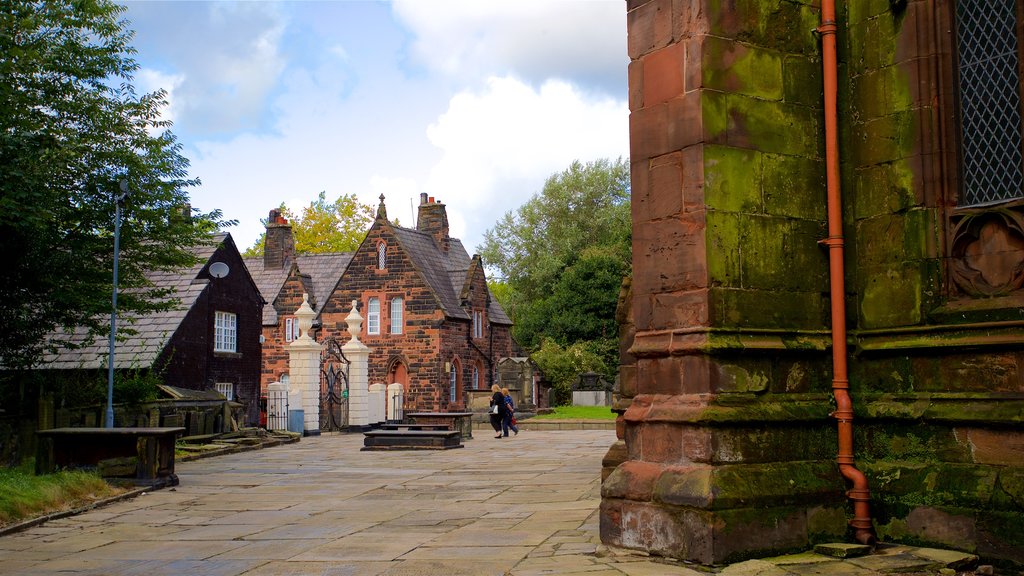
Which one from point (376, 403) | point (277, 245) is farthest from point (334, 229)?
point (376, 403)

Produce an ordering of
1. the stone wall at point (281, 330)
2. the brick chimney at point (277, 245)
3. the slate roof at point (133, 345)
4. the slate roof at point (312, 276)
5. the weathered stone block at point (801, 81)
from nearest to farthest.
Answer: the weathered stone block at point (801, 81), the slate roof at point (133, 345), the stone wall at point (281, 330), the slate roof at point (312, 276), the brick chimney at point (277, 245)

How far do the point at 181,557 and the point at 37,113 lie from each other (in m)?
12.4

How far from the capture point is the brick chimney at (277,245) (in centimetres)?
5294

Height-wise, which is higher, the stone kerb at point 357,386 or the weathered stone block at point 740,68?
the weathered stone block at point 740,68

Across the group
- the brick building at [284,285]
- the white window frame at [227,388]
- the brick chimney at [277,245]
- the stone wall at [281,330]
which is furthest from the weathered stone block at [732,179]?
the brick chimney at [277,245]

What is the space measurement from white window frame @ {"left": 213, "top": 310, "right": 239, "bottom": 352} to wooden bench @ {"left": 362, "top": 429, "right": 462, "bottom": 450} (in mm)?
14398

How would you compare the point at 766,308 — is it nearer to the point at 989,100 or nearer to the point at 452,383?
the point at 989,100

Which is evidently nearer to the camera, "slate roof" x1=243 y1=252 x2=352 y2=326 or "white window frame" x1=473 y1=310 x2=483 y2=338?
"white window frame" x1=473 y1=310 x2=483 y2=338

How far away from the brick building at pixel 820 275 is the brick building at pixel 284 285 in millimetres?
41697

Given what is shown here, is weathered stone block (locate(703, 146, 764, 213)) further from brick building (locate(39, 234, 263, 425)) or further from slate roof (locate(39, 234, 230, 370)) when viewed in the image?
brick building (locate(39, 234, 263, 425))

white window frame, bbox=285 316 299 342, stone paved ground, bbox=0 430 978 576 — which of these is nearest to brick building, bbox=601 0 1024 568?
stone paved ground, bbox=0 430 978 576

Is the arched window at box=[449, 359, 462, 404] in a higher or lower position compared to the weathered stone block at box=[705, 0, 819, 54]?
lower

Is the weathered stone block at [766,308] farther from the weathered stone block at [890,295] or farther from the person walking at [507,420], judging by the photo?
the person walking at [507,420]

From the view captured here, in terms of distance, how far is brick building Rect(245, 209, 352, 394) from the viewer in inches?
1928
